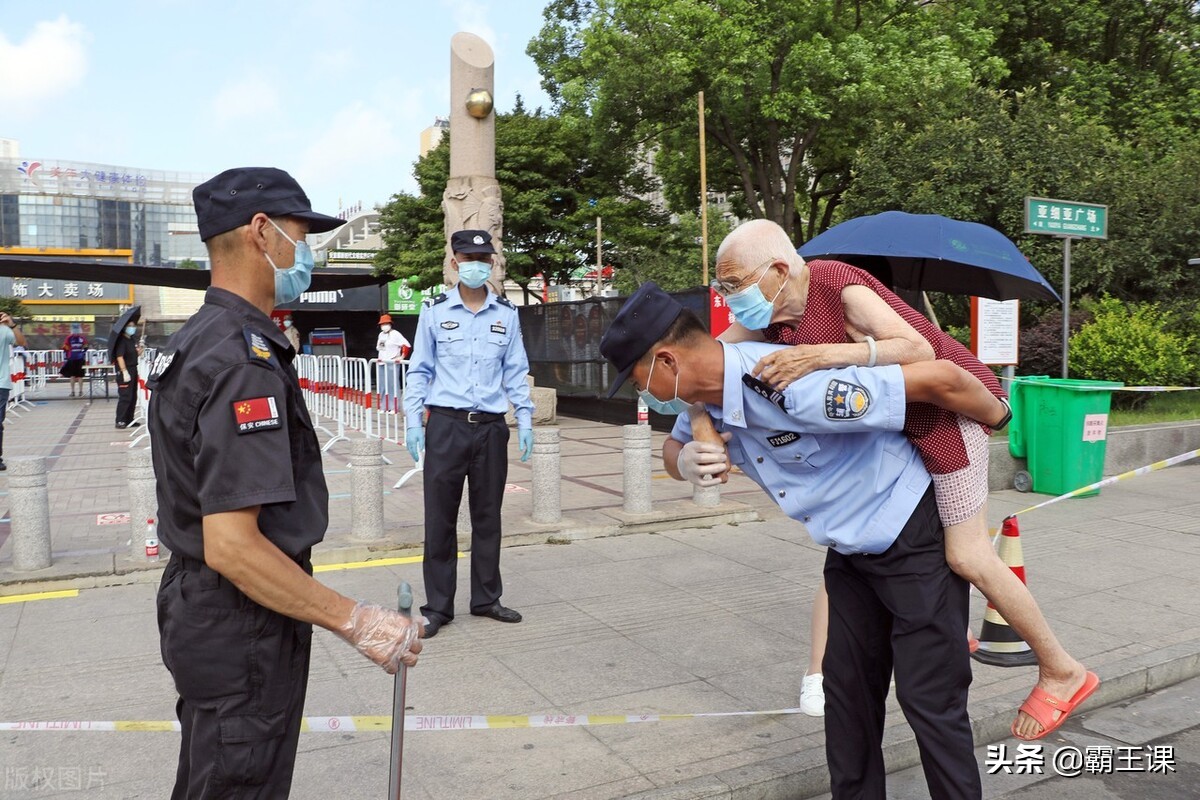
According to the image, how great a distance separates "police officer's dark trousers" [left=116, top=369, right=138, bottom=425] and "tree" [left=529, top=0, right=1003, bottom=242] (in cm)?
1229

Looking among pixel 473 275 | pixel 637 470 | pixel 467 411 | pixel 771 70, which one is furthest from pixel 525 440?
pixel 771 70

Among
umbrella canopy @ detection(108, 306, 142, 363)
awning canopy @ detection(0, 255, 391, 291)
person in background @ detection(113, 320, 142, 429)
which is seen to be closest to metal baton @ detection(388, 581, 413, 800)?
umbrella canopy @ detection(108, 306, 142, 363)

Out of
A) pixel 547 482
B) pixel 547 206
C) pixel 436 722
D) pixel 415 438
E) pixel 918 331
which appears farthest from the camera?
pixel 547 206

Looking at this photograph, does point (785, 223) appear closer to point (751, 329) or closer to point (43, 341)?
point (751, 329)

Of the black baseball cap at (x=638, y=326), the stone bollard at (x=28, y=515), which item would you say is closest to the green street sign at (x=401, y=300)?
the stone bollard at (x=28, y=515)

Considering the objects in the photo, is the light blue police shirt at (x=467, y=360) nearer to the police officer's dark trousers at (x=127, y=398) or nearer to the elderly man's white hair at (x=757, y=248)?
the elderly man's white hair at (x=757, y=248)

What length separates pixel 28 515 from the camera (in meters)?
6.20

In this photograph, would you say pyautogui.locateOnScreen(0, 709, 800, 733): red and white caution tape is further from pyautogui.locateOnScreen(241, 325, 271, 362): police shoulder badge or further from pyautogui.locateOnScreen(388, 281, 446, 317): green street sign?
pyautogui.locateOnScreen(388, 281, 446, 317): green street sign

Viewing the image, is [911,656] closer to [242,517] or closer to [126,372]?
[242,517]

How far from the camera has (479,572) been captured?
5.32 m

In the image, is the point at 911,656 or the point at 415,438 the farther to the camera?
the point at 415,438

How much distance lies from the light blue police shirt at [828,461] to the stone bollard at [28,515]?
539cm

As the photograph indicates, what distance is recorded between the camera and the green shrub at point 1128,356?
1200 cm

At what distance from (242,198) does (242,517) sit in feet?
2.35
